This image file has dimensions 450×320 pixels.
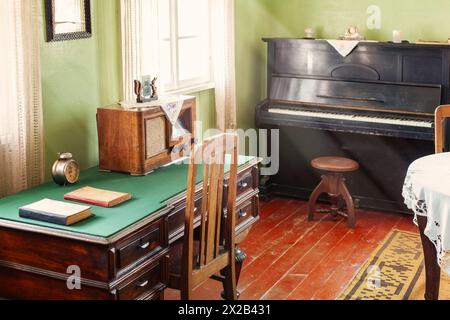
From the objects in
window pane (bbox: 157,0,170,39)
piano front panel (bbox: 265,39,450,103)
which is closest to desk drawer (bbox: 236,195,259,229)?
window pane (bbox: 157,0,170,39)

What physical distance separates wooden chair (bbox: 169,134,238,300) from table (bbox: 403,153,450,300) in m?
0.89

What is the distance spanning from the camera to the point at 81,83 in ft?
12.1

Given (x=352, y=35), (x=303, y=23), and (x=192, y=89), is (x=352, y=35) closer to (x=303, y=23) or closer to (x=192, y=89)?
(x=303, y=23)

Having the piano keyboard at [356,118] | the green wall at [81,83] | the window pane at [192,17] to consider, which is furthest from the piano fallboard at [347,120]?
the green wall at [81,83]

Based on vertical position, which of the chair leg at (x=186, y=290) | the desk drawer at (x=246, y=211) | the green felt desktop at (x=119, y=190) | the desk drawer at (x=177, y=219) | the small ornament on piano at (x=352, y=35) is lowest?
the chair leg at (x=186, y=290)

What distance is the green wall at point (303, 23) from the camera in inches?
209

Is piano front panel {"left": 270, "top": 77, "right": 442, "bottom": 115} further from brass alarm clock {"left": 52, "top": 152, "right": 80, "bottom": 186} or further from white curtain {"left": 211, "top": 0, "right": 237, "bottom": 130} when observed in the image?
brass alarm clock {"left": 52, "top": 152, "right": 80, "bottom": 186}

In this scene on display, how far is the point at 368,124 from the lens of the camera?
5113mm

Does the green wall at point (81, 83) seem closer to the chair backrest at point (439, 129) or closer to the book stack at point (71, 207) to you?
the book stack at point (71, 207)

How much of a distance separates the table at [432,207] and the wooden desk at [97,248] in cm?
112

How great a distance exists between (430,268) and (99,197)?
5.75ft

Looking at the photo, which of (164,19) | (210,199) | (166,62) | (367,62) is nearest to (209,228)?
(210,199)
